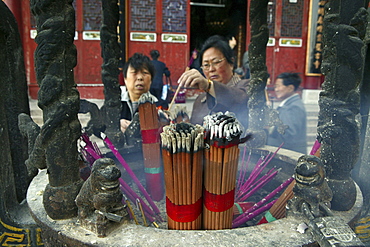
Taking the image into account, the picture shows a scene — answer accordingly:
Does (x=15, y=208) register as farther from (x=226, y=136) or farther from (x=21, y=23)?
(x=21, y=23)

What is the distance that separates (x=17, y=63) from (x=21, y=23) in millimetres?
6325

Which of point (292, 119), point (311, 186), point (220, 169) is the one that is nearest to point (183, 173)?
point (220, 169)

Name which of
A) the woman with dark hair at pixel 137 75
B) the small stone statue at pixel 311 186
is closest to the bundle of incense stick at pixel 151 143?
the small stone statue at pixel 311 186

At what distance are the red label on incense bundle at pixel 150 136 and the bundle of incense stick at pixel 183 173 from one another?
1.86ft

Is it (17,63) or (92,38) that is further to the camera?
(92,38)

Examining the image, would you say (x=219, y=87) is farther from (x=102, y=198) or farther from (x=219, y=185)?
(x=102, y=198)

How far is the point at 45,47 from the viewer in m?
1.06

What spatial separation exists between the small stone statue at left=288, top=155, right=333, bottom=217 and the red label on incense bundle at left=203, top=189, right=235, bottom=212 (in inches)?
10.5

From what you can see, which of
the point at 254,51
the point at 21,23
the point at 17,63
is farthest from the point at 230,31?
the point at 17,63

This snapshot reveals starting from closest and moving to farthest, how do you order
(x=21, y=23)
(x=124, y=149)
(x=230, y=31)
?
(x=124, y=149), (x=21, y=23), (x=230, y=31)

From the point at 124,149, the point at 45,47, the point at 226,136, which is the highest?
the point at 45,47

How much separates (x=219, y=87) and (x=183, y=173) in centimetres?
111

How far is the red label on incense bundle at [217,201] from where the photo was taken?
1.17 m

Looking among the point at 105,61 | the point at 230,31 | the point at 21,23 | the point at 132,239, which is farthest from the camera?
the point at 230,31
